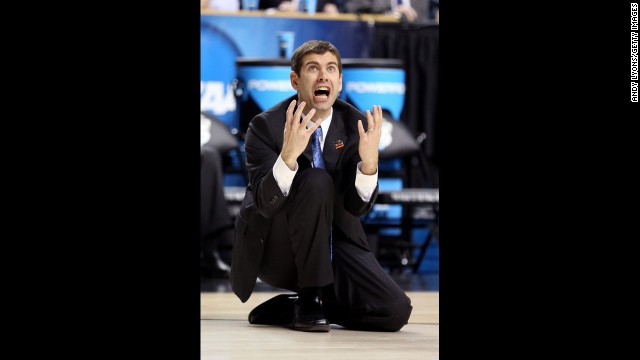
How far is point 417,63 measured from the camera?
606cm

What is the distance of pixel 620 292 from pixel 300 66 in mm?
1366

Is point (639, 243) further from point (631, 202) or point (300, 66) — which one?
point (300, 66)

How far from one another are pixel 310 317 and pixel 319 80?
2.28ft

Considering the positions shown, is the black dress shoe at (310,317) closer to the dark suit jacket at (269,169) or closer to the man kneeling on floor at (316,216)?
the man kneeling on floor at (316,216)

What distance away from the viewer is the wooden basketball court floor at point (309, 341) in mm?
2609

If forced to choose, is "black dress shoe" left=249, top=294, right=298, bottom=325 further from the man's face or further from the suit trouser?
the man's face

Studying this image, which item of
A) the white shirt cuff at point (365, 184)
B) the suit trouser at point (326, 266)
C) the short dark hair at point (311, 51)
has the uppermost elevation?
the short dark hair at point (311, 51)

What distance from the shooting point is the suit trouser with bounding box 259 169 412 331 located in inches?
119

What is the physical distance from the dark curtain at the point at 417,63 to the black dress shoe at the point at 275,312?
285 cm

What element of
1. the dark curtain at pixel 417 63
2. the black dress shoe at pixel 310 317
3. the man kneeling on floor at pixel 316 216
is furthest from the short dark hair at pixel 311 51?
the dark curtain at pixel 417 63
